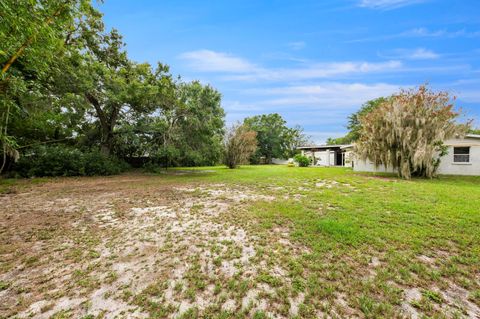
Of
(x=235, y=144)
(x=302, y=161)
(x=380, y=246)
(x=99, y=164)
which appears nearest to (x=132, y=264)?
(x=380, y=246)

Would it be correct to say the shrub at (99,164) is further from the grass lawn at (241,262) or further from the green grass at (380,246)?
the green grass at (380,246)

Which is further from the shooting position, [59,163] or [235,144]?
[235,144]

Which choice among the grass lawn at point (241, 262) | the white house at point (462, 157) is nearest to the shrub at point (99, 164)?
the grass lawn at point (241, 262)

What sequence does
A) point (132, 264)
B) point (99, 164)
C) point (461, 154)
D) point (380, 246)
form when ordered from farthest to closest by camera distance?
1. point (461, 154)
2. point (99, 164)
3. point (380, 246)
4. point (132, 264)

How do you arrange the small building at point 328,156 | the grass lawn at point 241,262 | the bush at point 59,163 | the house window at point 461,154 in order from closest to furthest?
the grass lawn at point 241,262 < the bush at point 59,163 < the house window at point 461,154 < the small building at point 328,156

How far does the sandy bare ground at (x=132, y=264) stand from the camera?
70.4 inches

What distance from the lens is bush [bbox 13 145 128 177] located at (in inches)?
376

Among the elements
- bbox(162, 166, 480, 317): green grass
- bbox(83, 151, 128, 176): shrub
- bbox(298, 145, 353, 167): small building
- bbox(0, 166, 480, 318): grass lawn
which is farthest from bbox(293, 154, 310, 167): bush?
bbox(83, 151, 128, 176): shrub

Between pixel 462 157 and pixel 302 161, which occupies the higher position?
pixel 462 157

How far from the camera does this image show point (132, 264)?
8.06 ft

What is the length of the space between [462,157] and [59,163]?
23.0m

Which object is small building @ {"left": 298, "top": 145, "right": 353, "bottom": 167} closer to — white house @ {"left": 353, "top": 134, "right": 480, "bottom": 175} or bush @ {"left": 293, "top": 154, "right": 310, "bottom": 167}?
bush @ {"left": 293, "top": 154, "right": 310, "bottom": 167}

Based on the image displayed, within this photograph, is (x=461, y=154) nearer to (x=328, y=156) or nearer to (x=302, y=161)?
(x=302, y=161)

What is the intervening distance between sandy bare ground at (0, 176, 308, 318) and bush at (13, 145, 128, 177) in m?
7.07
